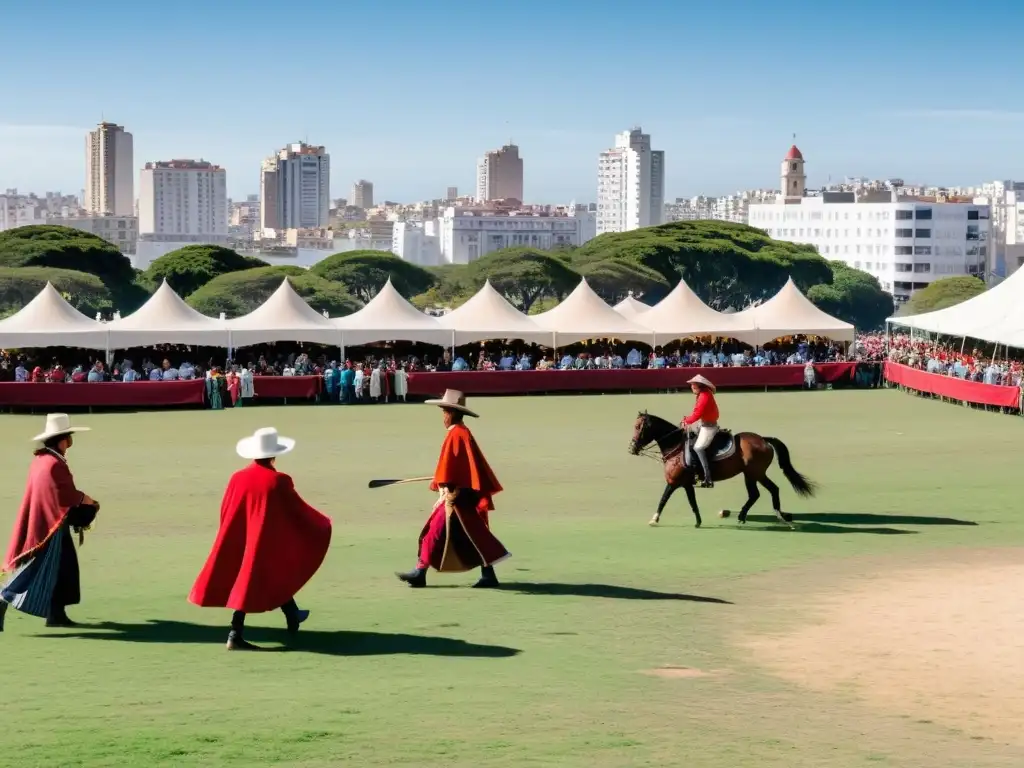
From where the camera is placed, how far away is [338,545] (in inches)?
663

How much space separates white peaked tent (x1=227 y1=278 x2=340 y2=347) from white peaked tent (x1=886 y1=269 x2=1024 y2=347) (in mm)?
15372

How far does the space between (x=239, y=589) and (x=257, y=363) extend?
95.4 feet

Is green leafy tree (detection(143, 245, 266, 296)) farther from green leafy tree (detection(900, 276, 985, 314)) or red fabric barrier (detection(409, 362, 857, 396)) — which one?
red fabric barrier (detection(409, 362, 857, 396))

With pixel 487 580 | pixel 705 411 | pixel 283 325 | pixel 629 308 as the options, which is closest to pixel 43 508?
pixel 487 580

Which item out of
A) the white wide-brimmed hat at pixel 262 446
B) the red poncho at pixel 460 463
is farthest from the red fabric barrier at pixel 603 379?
the white wide-brimmed hat at pixel 262 446

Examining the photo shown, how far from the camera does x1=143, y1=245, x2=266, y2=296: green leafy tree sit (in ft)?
343

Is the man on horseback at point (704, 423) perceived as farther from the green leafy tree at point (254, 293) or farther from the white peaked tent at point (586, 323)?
the green leafy tree at point (254, 293)

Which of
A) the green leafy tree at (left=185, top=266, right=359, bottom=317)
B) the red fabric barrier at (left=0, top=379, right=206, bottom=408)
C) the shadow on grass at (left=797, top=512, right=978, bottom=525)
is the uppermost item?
the green leafy tree at (left=185, top=266, right=359, bottom=317)

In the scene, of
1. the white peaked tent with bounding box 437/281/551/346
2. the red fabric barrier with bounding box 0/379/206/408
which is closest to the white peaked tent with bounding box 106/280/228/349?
the red fabric barrier with bounding box 0/379/206/408

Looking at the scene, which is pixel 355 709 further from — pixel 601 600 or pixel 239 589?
pixel 601 600

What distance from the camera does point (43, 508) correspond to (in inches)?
467

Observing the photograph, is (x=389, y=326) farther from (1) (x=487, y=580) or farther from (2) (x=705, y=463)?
(1) (x=487, y=580)

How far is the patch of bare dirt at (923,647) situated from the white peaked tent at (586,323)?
27.1m

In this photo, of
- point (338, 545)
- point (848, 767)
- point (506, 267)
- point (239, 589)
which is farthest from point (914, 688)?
point (506, 267)
